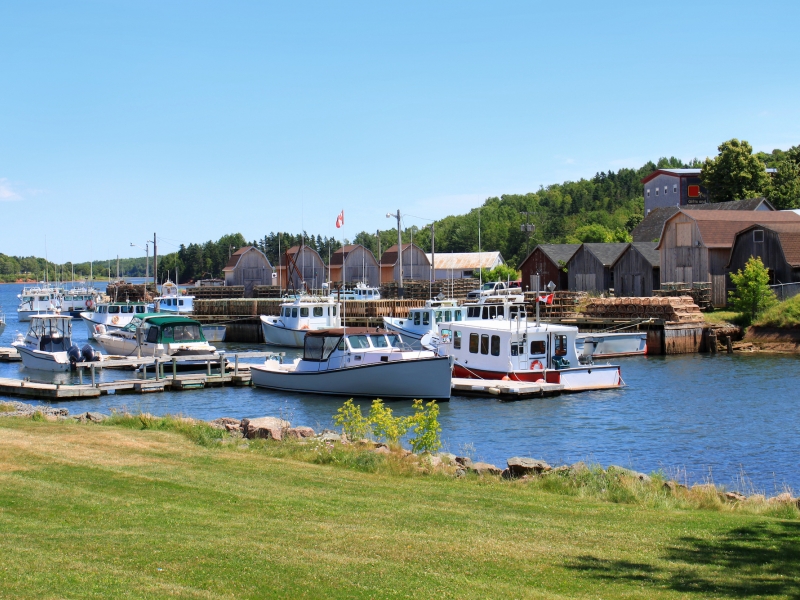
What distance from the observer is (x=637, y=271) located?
68.6m

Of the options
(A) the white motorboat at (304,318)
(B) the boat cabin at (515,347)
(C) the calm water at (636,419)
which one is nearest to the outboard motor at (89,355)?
(C) the calm water at (636,419)

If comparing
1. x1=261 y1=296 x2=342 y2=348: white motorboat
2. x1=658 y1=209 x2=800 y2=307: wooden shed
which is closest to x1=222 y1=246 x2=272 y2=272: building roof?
x1=261 y1=296 x2=342 y2=348: white motorboat

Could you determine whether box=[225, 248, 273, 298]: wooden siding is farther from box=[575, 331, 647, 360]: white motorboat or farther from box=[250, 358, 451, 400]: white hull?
box=[250, 358, 451, 400]: white hull

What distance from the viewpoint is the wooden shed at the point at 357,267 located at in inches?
3920

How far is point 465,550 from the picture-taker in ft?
32.1

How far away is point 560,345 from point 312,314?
88.0 ft

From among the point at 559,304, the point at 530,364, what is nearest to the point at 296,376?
the point at 530,364

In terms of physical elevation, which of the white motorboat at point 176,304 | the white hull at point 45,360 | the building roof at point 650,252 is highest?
the building roof at point 650,252

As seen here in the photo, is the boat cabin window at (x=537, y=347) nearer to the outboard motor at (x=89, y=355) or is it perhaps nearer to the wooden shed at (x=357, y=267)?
the outboard motor at (x=89, y=355)

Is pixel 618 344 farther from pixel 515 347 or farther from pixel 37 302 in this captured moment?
pixel 37 302

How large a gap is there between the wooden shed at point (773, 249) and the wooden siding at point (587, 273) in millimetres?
13640

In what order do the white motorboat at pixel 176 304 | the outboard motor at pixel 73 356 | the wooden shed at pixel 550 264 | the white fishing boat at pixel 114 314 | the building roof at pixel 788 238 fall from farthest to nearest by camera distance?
the wooden shed at pixel 550 264 → the white motorboat at pixel 176 304 → the white fishing boat at pixel 114 314 → the building roof at pixel 788 238 → the outboard motor at pixel 73 356

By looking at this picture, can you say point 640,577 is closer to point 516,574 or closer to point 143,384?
point 516,574

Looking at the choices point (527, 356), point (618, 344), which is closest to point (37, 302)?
point (618, 344)
